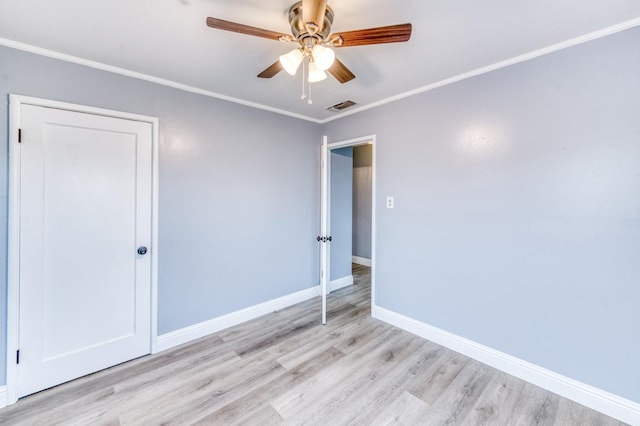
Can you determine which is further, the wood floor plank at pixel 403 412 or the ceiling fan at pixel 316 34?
the wood floor plank at pixel 403 412

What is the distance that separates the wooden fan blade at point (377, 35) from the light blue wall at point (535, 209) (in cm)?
132

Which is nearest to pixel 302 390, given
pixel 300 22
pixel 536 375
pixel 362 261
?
pixel 536 375

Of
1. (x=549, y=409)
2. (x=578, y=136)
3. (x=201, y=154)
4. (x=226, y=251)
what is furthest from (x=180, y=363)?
(x=578, y=136)

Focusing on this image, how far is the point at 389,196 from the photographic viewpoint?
2.96 meters

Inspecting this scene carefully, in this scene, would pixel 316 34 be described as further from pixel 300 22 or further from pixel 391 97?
pixel 391 97

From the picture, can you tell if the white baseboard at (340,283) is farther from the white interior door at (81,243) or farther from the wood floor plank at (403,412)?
the white interior door at (81,243)

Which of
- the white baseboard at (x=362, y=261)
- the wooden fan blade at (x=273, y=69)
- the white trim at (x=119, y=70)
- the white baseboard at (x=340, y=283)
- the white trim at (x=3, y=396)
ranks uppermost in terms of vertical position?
the white trim at (x=119, y=70)

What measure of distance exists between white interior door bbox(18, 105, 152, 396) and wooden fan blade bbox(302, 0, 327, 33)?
1827 millimetres

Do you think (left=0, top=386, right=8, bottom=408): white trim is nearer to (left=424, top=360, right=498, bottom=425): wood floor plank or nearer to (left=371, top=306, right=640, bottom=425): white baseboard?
(left=424, top=360, right=498, bottom=425): wood floor plank

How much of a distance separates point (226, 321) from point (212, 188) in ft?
4.73

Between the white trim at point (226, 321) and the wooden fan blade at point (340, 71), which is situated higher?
the wooden fan blade at point (340, 71)

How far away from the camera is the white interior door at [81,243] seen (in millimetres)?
1905

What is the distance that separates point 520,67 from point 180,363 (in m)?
3.69

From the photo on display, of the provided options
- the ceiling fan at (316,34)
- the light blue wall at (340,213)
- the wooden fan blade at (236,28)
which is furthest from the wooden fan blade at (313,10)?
the light blue wall at (340,213)
